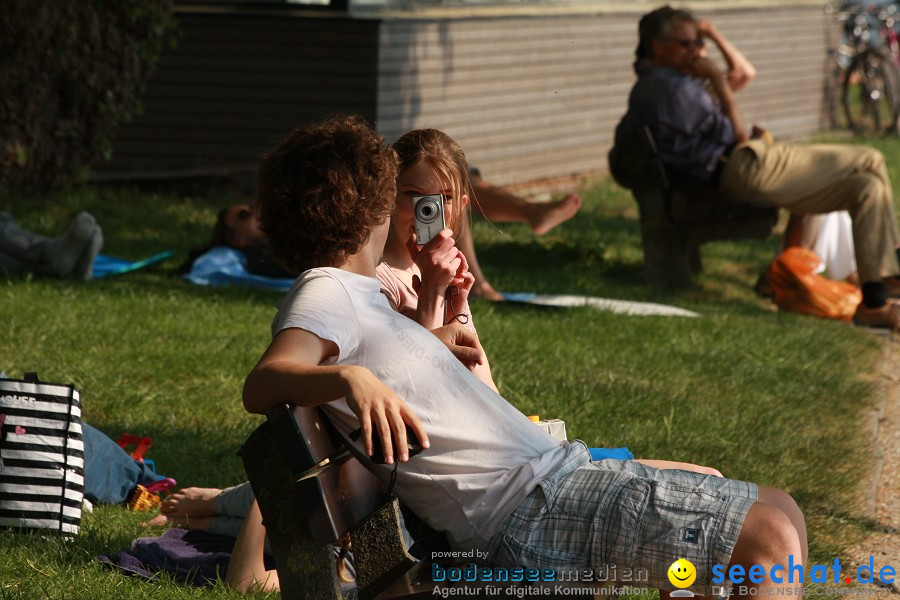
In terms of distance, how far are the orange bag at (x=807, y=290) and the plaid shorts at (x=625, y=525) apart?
5675mm

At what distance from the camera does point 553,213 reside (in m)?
5.60

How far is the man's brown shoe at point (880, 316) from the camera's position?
769cm

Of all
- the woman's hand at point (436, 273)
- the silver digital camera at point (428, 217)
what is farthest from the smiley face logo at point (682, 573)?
the silver digital camera at point (428, 217)

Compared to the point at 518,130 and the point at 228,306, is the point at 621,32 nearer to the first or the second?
the point at 518,130

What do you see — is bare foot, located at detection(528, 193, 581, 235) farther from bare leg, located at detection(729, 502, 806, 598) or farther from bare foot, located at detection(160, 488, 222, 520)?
bare leg, located at detection(729, 502, 806, 598)

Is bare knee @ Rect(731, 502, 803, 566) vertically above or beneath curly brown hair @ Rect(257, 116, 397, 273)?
beneath

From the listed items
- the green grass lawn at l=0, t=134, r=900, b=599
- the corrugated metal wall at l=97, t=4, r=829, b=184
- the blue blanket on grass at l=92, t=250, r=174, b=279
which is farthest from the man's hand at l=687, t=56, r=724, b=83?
the blue blanket on grass at l=92, t=250, r=174, b=279

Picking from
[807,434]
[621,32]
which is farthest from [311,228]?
[621,32]

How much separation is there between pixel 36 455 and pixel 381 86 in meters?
7.37

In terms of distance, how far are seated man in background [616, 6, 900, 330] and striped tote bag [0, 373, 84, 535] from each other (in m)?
5.22

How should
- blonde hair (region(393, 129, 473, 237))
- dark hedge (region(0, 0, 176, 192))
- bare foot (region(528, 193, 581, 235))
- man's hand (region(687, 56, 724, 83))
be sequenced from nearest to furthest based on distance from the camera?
blonde hair (region(393, 129, 473, 237))
bare foot (region(528, 193, 581, 235))
man's hand (region(687, 56, 724, 83))
dark hedge (region(0, 0, 176, 192))

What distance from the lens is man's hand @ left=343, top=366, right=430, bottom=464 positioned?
2.30 m

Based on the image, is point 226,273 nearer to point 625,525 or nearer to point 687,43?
point 687,43

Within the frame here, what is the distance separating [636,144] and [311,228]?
584 cm
